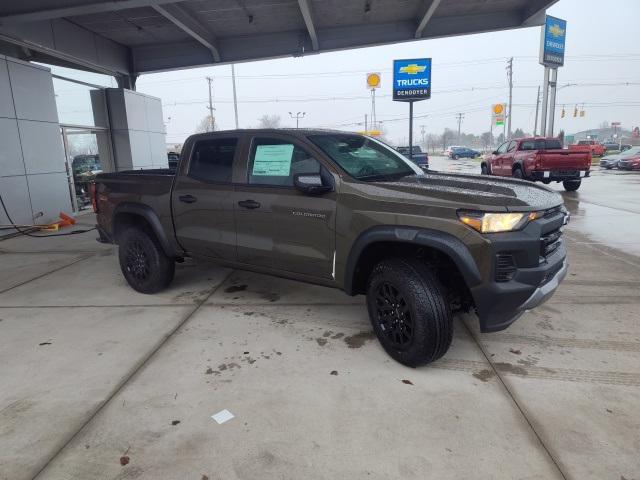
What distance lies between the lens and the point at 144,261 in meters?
4.84

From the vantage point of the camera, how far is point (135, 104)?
43.0 feet

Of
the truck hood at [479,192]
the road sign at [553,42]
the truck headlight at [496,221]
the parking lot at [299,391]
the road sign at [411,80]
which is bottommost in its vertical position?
the parking lot at [299,391]

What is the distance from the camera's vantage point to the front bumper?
2754mm

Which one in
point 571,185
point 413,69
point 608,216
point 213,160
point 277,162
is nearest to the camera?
point 277,162

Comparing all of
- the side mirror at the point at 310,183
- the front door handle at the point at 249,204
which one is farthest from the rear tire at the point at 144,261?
the side mirror at the point at 310,183

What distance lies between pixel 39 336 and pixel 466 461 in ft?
11.9

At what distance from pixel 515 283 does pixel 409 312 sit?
0.72m

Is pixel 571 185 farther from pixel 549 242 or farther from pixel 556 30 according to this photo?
pixel 556 30

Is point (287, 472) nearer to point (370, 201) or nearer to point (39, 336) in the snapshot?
point (370, 201)

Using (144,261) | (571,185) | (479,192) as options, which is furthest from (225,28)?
(571,185)

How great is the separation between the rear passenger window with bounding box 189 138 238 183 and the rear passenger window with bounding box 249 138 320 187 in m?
0.28

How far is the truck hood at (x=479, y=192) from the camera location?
2.81 m

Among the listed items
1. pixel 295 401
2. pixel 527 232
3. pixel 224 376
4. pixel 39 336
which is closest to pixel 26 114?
pixel 39 336

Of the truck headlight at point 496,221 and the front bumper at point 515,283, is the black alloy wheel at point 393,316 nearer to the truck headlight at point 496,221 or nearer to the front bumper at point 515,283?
the front bumper at point 515,283
